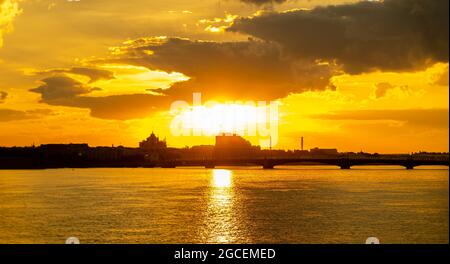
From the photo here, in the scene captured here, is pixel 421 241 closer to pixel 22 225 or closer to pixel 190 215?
pixel 190 215

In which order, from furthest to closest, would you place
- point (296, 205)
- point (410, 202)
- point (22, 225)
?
1. point (410, 202)
2. point (296, 205)
3. point (22, 225)

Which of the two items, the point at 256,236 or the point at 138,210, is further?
the point at 138,210

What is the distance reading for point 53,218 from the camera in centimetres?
5031

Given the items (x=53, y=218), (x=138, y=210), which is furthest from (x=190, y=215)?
(x=53, y=218)

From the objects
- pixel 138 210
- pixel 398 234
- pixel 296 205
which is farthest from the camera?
pixel 296 205
